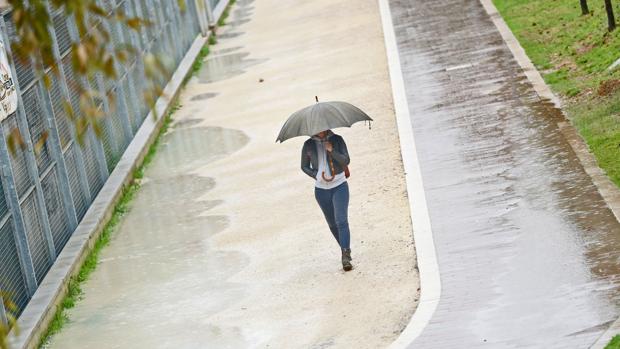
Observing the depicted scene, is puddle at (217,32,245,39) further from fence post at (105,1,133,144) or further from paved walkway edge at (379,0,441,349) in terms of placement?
fence post at (105,1,133,144)

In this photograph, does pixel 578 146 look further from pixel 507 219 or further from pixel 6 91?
pixel 6 91

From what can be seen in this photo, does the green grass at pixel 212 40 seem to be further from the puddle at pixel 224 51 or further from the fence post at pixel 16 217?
the fence post at pixel 16 217

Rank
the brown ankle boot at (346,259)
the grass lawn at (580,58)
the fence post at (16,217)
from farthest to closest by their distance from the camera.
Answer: the grass lawn at (580,58) → the fence post at (16,217) → the brown ankle boot at (346,259)

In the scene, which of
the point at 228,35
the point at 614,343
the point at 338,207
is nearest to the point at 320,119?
the point at 338,207

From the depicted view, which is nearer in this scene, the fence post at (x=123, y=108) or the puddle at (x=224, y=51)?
the fence post at (x=123, y=108)

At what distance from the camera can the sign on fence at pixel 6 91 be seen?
1409cm

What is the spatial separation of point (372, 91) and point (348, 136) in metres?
3.15

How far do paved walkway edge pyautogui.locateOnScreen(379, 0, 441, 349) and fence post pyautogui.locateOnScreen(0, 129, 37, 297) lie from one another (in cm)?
424

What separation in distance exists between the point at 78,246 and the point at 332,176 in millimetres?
4139

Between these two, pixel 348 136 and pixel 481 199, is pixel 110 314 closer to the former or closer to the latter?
pixel 481 199

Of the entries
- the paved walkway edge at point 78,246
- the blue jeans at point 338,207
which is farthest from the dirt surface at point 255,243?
the blue jeans at point 338,207

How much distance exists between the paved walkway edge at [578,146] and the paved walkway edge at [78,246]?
402 cm

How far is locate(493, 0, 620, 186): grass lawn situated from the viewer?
16.3 m

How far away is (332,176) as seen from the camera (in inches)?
522
